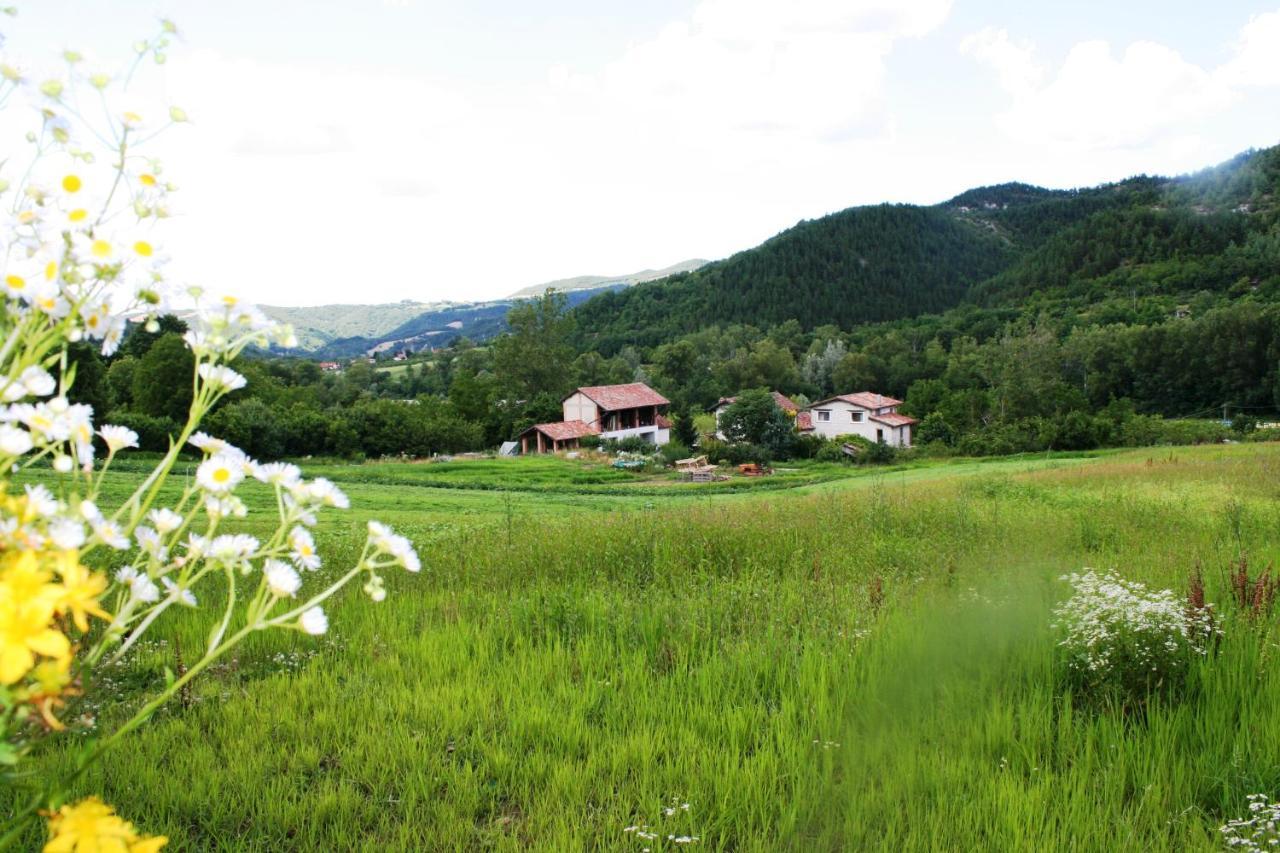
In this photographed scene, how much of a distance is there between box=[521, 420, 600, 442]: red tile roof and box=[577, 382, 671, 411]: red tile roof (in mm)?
2253

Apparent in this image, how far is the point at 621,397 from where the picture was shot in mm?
62469

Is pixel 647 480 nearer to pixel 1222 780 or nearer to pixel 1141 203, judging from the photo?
pixel 1222 780

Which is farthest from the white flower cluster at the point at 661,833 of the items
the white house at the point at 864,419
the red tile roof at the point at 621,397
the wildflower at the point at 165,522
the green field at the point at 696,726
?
the white house at the point at 864,419

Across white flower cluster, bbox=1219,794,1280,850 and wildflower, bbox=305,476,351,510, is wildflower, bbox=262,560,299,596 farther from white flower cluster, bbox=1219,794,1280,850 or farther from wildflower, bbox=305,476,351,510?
white flower cluster, bbox=1219,794,1280,850

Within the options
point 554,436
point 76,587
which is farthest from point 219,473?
point 554,436

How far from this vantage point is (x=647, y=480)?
143 feet

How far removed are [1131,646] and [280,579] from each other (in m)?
4.23

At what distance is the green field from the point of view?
3000 mm

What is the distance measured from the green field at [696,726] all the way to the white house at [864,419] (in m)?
66.5

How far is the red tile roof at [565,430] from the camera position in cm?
5578

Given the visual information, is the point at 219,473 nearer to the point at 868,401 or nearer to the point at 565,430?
the point at 565,430

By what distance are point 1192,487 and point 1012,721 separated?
13932 millimetres

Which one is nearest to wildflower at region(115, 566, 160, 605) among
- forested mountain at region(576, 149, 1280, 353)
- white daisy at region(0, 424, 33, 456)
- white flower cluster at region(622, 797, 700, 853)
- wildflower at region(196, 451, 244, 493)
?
wildflower at region(196, 451, 244, 493)

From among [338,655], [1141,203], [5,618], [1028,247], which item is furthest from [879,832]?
[1028,247]
